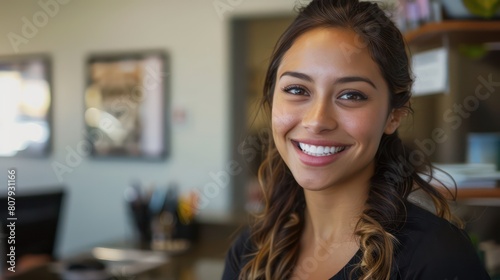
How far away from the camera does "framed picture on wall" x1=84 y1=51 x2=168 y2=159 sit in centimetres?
500

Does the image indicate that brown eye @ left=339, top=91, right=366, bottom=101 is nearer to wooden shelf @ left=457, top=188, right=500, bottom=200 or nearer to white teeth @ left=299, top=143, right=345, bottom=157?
white teeth @ left=299, top=143, right=345, bottom=157

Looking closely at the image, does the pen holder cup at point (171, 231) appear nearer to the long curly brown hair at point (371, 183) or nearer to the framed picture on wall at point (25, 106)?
the framed picture on wall at point (25, 106)

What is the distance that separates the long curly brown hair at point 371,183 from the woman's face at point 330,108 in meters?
0.03

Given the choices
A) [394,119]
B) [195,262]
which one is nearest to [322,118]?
[394,119]

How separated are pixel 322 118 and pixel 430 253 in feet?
1.02

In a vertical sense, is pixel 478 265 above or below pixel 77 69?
below

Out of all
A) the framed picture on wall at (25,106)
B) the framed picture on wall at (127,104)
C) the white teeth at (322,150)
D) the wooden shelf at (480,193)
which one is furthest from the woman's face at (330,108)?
the framed picture on wall at (127,104)

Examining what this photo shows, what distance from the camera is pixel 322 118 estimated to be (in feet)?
3.65

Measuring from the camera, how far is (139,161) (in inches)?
200

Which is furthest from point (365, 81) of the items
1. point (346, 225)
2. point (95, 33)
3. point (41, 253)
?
point (95, 33)

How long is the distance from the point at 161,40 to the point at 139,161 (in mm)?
1055

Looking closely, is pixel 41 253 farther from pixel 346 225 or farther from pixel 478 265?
pixel 478 265

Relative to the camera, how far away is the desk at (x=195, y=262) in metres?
2.46

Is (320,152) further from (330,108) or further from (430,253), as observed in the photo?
(430,253)
